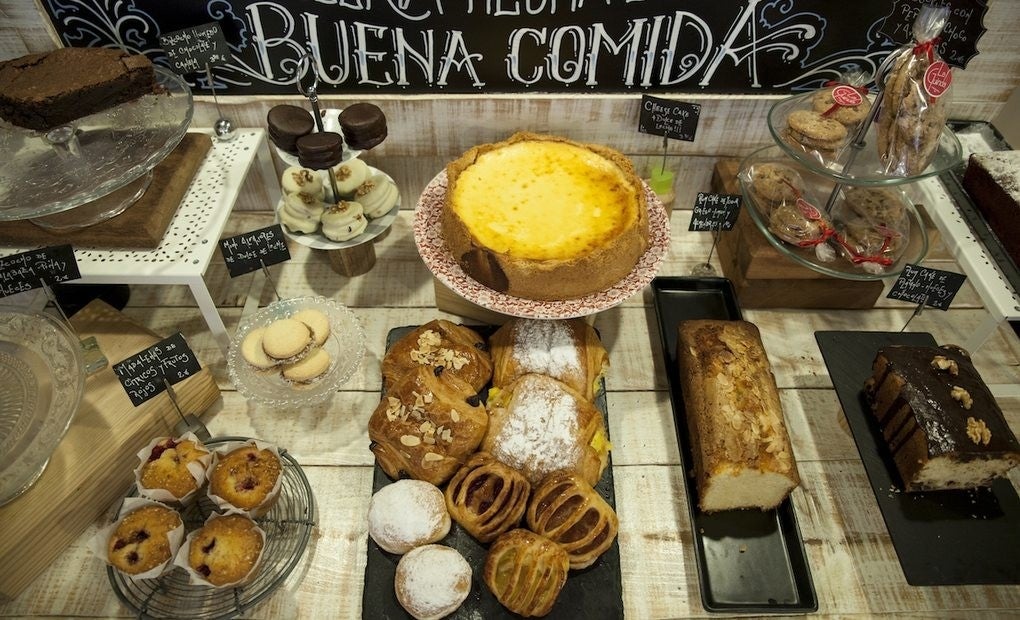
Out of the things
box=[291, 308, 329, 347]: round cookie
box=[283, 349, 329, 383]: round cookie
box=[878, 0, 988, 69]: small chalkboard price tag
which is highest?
box=[878, 0, 988, 69]: small chalkboard price tag

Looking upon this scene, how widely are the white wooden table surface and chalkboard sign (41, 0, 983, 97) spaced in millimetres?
411

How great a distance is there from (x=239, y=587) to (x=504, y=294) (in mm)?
1072

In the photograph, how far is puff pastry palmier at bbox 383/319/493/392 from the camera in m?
2.05

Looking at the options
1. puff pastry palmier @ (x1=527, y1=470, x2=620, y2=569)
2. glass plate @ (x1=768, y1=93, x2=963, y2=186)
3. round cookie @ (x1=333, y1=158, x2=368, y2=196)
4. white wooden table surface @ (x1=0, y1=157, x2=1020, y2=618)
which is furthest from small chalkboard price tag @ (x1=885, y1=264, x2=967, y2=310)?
round cookie @ (x1=333, y1=158, x2=368, y2=196)

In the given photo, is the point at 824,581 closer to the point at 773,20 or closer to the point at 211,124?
the point at 773,20

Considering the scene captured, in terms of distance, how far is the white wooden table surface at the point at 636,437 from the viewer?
1.87 meters

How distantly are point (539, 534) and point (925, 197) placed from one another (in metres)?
1.80

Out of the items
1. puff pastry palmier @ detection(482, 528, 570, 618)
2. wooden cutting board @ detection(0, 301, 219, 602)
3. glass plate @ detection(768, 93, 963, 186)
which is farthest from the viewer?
glass plate @ detection(768, 93, 963, 186)

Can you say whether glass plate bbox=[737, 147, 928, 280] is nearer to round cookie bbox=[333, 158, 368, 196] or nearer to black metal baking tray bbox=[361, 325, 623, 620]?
black metal baking tray bbox=[361, 325, 623, 620]

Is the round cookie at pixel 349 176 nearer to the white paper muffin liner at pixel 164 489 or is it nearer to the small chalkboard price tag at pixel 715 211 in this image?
the white paper muffin liner at pixel 164 489

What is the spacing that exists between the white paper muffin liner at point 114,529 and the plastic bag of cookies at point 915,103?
220 cm

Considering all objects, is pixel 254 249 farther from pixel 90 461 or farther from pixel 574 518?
pixel 574 518

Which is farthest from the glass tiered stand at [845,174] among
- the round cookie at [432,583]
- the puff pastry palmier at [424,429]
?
the round cookie at [432,583]

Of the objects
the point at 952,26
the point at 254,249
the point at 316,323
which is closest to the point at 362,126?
the point at 254,249
